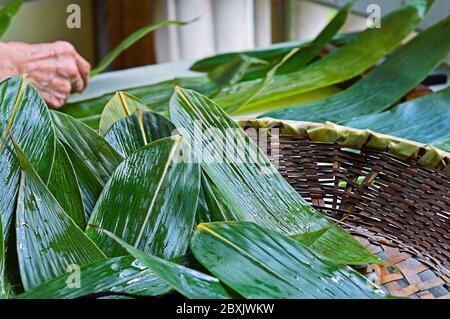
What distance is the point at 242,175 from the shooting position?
2.54 ft

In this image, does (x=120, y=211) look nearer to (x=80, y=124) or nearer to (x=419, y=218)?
(x=80, y=124)

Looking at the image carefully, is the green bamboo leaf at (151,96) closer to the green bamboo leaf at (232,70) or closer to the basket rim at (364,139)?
the green bamboo leaf at (232,70)

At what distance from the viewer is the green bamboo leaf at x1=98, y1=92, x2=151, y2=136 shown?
0.84 metres

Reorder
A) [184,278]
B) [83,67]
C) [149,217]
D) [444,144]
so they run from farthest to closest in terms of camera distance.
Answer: [83,67], [444,144], [149,217], [184,278]

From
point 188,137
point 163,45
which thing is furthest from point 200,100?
point 163,45

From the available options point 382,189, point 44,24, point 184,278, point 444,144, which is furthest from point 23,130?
point 44,24

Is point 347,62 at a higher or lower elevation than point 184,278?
higher

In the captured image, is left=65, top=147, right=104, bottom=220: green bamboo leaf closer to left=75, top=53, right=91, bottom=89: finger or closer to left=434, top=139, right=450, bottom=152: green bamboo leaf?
left=434, top=139, right=450, bottom=152: green bamboo leaf

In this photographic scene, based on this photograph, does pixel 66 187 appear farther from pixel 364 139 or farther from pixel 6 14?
pixel 6 14

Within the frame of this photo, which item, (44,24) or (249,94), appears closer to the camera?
(249,94)

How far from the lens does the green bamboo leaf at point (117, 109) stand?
0.84 metres

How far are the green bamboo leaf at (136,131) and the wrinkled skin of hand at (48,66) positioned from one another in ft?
1.57

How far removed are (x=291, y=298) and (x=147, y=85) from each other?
85cm

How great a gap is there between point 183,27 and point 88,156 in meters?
1.46
